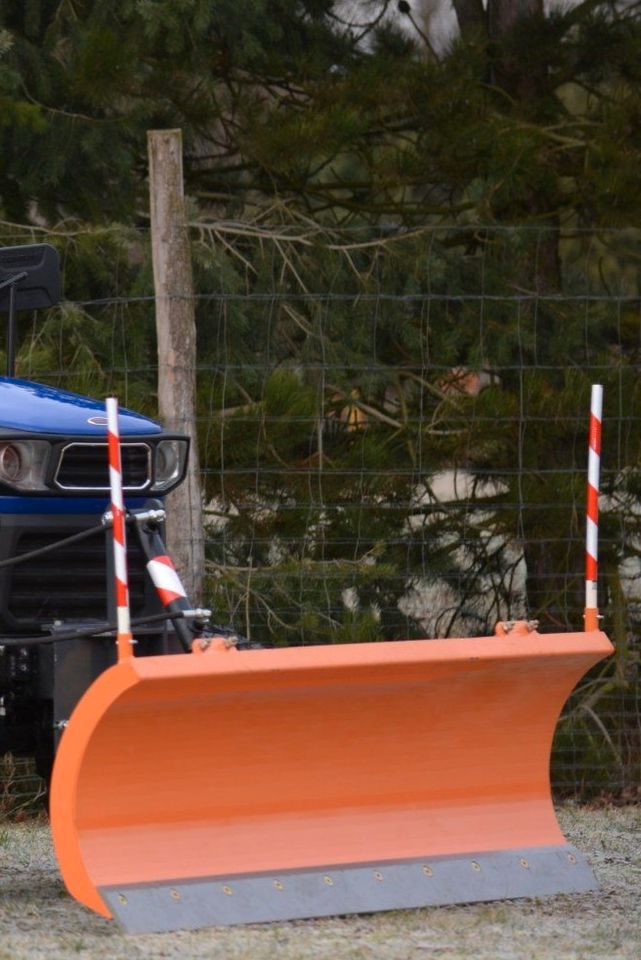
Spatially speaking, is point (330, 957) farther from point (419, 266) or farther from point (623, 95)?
point (623, 95)

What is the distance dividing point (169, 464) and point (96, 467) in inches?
13.1

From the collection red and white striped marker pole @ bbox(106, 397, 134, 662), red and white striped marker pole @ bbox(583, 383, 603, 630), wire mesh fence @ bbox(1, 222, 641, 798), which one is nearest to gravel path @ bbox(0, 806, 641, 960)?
red and white striped marker pole @ bbox(106, 397, 134, 662)

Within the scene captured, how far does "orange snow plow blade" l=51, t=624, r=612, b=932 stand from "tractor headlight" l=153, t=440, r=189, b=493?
92cm

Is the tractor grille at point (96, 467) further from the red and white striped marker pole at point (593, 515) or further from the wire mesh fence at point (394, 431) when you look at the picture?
the wire mesh fence at point (394, 431)

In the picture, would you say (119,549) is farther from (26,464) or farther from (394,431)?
(394,431)

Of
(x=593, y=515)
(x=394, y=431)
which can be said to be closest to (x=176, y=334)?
(x=394, y=431)

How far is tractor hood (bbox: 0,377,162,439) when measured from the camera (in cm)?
516

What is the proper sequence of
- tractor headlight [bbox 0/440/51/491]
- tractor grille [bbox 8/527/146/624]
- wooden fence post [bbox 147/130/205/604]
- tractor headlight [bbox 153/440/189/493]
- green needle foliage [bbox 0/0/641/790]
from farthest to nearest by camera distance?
green needle foliage [bbox 0/0/641/790], wooden fence post [bbox 147/130/205/604], tractor headlight [bbox 153/440/189/493], tractor grille [bbox 8/527/146/624], tractor headlight [bbox 0/440/51/491]

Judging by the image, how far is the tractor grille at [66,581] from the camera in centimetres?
527

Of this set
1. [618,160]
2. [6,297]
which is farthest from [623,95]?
[6,297]

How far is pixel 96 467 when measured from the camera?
5.29m

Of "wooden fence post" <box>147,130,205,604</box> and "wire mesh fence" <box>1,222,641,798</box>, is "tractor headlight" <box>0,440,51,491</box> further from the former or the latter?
"wire mesh fence" <box>1,222,641,798</box>

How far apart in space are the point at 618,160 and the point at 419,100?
1159mm

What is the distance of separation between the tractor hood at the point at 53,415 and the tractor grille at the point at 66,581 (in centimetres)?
32
